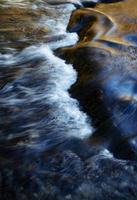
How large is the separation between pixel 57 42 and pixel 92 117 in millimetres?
3434

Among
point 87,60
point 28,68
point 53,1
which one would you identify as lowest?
point 53,1

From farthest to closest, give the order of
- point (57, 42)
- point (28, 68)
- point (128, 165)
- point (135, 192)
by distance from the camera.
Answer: point (57, 42)
point (28, 68)
point (128, 165)
point (135, 192)

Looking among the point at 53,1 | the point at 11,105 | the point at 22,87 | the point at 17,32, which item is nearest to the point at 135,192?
the point at 11,105

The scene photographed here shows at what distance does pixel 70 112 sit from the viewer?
5.75m

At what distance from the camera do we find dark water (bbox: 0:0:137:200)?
457 centimetres

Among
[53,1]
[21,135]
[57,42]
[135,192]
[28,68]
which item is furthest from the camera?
[53,1]

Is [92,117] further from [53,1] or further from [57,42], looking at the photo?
[53,1]

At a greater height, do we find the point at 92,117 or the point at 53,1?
the point at 92,117

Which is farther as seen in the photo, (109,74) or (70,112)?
(109,74)

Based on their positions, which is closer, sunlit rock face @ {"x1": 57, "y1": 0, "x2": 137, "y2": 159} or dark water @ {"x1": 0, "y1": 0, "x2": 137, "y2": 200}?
dark water @ {"x1": 0, "y1": 0, "x2": 137, "y2": 200}

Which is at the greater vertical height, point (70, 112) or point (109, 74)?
point (109, 74)

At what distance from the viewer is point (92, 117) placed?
18.5ft

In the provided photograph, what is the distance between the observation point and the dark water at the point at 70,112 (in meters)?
Answer: 4.57

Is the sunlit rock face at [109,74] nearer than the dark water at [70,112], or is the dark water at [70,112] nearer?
the dark water at [70,112]
